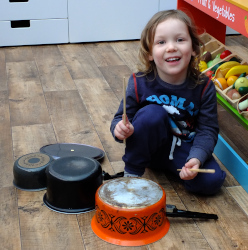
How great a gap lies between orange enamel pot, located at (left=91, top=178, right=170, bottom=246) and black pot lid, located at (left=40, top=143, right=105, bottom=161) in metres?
0.36

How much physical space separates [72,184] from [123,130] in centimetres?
22

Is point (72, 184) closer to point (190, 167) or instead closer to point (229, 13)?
point (190, 167)

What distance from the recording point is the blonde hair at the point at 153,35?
1.57m

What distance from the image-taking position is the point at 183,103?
5.26 ft

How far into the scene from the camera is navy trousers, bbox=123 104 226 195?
1.56m

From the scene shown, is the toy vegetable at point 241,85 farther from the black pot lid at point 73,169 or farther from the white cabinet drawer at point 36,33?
the white cabinet drawer at point 36,33

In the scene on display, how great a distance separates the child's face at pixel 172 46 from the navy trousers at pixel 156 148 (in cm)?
14

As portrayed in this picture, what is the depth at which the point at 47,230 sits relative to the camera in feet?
4.69

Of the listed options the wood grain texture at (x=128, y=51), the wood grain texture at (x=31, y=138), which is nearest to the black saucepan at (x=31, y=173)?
the wood grain texture at (x=31, y=138)

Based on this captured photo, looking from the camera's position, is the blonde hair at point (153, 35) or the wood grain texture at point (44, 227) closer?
the wood grain texture at point (44, 227)

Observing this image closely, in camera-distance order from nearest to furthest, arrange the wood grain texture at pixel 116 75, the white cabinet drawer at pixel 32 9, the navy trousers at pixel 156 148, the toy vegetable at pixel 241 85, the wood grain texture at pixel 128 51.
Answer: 1. the navy trousers at pixel 156 148
2. the toy vegetable at pixel 241 85
3. the wood grain texture at pixel 116 75
4. the wood grain texture at pixel 128 51
5. the white cabinet drawer at pixel 32 9

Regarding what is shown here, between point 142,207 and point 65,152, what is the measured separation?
53cm

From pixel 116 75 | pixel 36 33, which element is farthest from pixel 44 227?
pixel 36 33

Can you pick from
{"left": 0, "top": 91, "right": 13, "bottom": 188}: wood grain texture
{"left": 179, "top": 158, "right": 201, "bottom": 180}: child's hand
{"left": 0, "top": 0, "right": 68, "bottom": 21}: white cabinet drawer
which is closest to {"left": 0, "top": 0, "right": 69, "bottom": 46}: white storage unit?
{"left": 0, "top": 0, "right": 68, "bottom": 21}: white cabinet drawer
